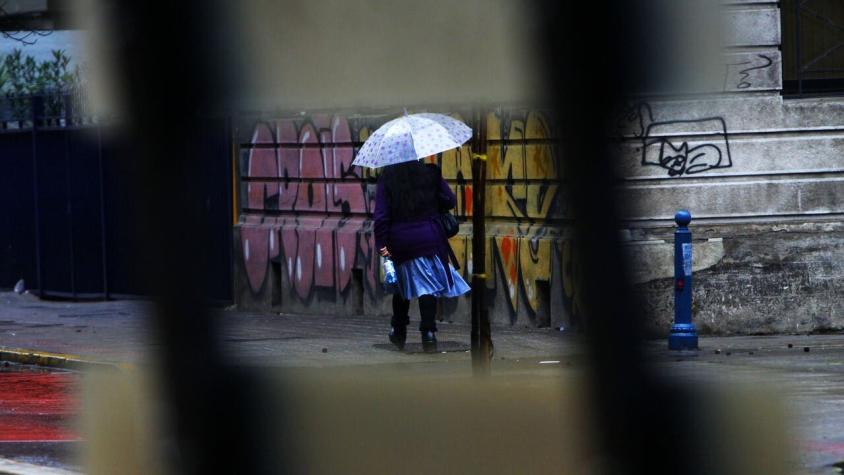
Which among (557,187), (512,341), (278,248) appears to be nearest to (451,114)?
(557,187)

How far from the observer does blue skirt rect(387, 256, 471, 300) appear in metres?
10.6

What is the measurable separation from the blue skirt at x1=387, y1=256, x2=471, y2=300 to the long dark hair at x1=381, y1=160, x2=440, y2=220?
34cm

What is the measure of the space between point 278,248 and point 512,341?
466cm

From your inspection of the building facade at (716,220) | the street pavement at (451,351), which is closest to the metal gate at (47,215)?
the street pavement at (451,351)

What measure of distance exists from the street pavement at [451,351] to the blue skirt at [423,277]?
1.21 ft

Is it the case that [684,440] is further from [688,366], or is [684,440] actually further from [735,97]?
[735,97]

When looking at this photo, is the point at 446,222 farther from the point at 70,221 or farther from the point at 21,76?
the point at 21,76

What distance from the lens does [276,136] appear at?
158cm

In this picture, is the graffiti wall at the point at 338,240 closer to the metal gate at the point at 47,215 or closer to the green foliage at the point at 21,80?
the metal gate at the point at 47,215

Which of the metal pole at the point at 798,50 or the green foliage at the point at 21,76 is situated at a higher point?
the green foliage at the point at 21,76

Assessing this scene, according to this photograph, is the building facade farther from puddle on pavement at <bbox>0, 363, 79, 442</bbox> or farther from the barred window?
puddle on pavement at <bbox>0, 363, 79, 442</bbox>

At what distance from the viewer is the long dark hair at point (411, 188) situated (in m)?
Result: 10.4

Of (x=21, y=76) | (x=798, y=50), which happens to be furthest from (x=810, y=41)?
(x=21, y=76)

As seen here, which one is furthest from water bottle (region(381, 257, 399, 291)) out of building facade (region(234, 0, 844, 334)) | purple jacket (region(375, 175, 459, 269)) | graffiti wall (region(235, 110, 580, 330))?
graffiti wall (region(235, 110, 580, 330))
